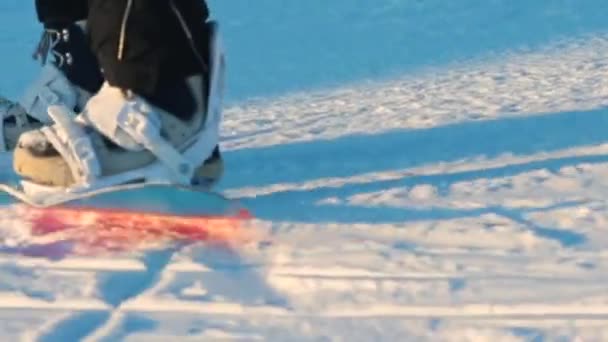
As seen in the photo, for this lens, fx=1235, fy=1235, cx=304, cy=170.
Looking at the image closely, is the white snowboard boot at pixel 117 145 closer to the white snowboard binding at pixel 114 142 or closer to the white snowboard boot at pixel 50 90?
the white snowboard binding at pixel 114 142

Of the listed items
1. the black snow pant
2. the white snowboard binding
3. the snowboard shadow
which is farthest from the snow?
the black snow pant

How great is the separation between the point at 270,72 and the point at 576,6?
130cm

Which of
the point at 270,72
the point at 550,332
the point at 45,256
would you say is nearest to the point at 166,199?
the point at 45,256

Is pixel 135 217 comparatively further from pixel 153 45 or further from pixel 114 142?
pixel 153 45

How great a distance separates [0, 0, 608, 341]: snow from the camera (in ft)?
4.71

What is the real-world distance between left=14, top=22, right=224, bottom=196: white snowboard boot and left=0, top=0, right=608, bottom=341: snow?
0.12 meters

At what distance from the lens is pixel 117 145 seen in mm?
1940

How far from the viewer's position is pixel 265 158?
95.3 inches

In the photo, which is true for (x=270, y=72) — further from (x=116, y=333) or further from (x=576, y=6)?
(x=116, y=333)

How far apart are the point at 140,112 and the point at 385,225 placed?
42 cm

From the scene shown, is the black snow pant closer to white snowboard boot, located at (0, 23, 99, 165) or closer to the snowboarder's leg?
the snowboarder's leg

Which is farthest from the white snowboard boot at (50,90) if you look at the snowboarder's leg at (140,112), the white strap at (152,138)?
the white strap at (152,138)

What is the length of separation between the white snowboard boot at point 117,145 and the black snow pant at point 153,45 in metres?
0.02

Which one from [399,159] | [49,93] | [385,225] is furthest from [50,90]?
[385,225]
